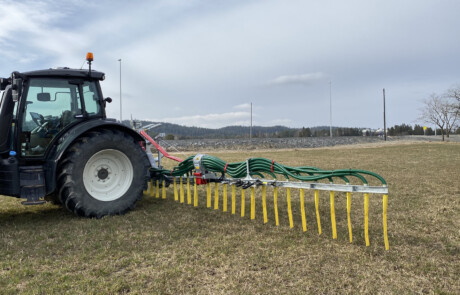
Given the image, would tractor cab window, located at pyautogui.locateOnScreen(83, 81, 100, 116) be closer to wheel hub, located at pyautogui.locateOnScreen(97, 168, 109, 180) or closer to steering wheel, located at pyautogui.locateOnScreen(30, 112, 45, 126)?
steering wheel, located at pyautogui.locateOnScreen(30, 112, 45, 126)

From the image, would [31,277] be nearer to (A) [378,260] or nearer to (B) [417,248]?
(A) [378,260]

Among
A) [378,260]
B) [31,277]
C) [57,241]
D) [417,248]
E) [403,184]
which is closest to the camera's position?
[31,277]

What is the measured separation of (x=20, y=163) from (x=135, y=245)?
2.22 meters

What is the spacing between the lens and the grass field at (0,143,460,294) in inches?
116

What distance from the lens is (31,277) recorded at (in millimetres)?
3123

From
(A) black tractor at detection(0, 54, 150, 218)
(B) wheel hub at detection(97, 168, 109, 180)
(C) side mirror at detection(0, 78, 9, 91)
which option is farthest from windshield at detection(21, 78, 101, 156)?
(B) wheel hub at detection(97, 168, 109, 180)

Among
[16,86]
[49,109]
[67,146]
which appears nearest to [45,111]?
[49,109]

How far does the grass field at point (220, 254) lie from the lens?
294 centimetres

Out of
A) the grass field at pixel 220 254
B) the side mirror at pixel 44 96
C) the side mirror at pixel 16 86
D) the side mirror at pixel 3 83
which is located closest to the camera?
the grass field at pixel 220 254

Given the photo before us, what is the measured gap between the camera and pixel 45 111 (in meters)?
4.95

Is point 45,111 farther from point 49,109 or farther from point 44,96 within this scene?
point 44,96

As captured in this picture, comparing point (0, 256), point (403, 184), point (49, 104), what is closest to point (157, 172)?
point (49, 104)

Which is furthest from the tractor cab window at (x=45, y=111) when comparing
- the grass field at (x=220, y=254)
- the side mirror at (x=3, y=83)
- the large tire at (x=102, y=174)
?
the grass field at (x=220, y=254)

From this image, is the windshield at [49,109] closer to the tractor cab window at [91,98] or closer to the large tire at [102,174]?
the tractor cab window at [91,98]
